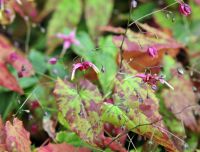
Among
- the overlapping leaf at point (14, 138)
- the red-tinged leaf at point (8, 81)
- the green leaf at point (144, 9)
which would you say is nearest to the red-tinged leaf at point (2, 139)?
the overlapping leaf at point (14, 138)

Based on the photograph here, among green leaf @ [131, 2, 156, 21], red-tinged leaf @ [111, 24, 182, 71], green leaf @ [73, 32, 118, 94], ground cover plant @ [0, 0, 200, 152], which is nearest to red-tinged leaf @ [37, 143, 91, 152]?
ground cover plant @ [0, 0, 200, 152]

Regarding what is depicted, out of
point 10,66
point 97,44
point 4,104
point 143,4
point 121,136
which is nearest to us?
point 121,136

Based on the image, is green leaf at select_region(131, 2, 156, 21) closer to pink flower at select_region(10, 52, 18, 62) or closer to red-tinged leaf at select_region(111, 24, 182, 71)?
red-tinged leaf at select_region(111, 24, 182, 71)

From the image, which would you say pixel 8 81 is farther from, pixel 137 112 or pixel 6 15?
pixel 137 112

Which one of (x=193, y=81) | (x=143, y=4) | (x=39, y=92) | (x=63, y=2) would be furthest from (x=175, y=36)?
(x=39, y=92)

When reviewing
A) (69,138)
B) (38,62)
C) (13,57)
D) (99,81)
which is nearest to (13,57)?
(13,57)

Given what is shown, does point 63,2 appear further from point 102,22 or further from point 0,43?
point 0,43
